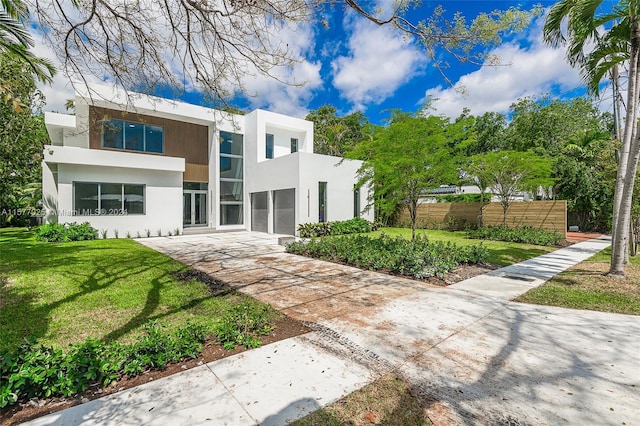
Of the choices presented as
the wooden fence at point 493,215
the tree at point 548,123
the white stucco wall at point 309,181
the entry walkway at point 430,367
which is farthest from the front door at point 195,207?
the tree at point 548,123

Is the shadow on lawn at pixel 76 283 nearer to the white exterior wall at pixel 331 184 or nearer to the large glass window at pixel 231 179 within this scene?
the white exterior wall at pixel 331 184

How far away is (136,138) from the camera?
1619cm

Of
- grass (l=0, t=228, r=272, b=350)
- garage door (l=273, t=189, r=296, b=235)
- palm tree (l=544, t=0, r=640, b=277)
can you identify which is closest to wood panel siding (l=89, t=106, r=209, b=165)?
garage door (l=273, t=189, r=296, b=235)

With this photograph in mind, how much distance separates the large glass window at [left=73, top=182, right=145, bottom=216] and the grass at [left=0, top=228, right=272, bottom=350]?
5.42 meters

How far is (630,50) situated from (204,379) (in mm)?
10062

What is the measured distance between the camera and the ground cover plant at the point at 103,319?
2621 millimetres

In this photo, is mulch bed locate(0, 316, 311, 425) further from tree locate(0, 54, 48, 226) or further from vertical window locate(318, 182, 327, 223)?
vertical window locate(318, 182, 327, 223)

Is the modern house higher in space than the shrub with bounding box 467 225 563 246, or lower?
higher

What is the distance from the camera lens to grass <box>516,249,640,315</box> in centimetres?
496

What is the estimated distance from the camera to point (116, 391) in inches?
102

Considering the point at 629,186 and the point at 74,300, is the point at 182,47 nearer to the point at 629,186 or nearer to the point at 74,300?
the point at 74,300

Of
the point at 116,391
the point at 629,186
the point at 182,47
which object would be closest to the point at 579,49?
the point at 629,186

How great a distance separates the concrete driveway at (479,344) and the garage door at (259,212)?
11.0 meters

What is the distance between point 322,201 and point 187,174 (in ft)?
27.7
